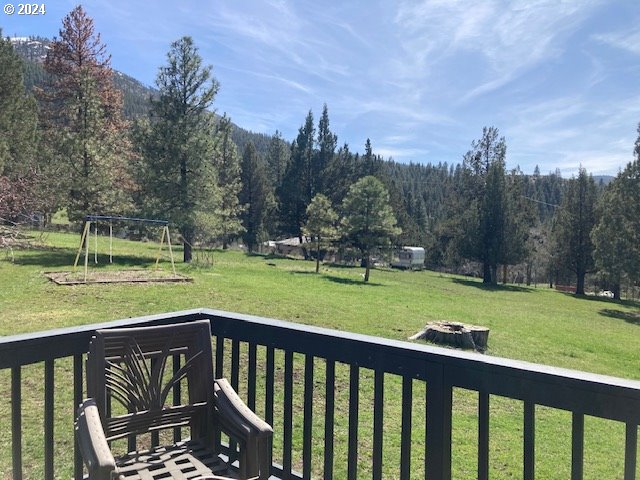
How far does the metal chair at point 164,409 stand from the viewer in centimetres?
178

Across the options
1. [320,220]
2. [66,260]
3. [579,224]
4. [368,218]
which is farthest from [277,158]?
[66,260]

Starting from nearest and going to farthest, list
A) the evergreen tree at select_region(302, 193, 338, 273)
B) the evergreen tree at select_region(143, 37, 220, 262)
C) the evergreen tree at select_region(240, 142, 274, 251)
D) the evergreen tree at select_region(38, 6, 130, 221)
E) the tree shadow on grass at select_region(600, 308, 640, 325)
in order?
1. the evergreen tree at select_region(38, 6, 130, 221)
2. the evergreen tree at select_region(143, 37, 220, 262)
3. the tree shadow on grass at select_region(600, 308, 640, 325)
4. the evergreen tree at select_region(302, 193, 338, 273)
5. the evergreen tree at select_region(240, 142, 274, 251)

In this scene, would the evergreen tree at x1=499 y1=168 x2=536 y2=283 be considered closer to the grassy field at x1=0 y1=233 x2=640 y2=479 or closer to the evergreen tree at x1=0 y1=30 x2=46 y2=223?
the grassy field at x1=0 y1=233 x2=640 y2=479

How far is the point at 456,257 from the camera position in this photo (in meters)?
37.5

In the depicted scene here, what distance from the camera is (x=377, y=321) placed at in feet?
35.3

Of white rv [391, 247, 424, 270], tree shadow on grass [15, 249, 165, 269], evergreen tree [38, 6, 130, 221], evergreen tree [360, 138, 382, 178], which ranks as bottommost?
white rv [391, 247, 424, 270]

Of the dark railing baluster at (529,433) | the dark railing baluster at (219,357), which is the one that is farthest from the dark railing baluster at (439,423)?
the dark railing baluster at (219,357)

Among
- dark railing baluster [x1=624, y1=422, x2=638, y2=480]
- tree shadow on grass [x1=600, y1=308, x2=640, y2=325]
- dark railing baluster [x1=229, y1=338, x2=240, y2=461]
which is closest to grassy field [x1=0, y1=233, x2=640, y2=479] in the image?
tree shadow on grass [x1=600, y1=308, x2=640, y2=325]

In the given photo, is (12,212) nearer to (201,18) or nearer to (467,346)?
(201,18)

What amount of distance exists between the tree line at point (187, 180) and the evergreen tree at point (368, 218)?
2.1 inches

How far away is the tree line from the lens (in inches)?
677

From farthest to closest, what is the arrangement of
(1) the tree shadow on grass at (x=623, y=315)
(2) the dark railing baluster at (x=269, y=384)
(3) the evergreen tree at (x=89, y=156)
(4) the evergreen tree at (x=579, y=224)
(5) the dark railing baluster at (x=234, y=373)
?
1. (4) the evergreen tree at (x=579, y=224)
2. (1) the tree shadow on grass at (x=623, y=315)
3. (3) the evergreen tree at (x=89, y=156)
4. (5) the dark railing baluster at (x=234, y=373)
5. (2) the dark railing baluster at (x=269, y=384)
